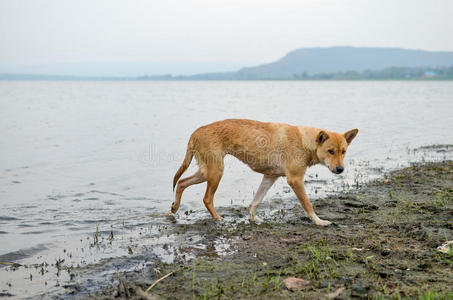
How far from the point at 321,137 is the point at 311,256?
103 inches

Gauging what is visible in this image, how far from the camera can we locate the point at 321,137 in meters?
7.82

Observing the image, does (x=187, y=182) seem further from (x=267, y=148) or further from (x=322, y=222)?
(x=322, y=222)

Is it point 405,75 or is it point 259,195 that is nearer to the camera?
point 259,195

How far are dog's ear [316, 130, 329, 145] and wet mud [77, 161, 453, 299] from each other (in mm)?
1516

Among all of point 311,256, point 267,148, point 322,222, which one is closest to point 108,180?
point 267,148

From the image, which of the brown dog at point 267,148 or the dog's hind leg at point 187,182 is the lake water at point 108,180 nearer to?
the dog's hind leg at point 187,182

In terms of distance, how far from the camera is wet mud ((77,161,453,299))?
16.0 feet

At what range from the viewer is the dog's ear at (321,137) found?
306 inches

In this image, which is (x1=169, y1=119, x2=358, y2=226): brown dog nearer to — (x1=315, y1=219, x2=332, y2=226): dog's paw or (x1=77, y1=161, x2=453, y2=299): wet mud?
(x1=315, y1=219, x2=332, y2=226): dog's paw

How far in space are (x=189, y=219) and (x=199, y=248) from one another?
2.07 m

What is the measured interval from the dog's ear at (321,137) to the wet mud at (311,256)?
4.97 feet

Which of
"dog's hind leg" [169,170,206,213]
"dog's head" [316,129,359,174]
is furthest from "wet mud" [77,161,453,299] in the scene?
"dog's head" [316,129,359,174]

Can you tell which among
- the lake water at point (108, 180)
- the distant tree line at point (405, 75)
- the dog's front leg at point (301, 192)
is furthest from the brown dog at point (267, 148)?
the distant tree line at point (405, 75)

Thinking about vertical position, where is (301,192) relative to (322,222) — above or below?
above
